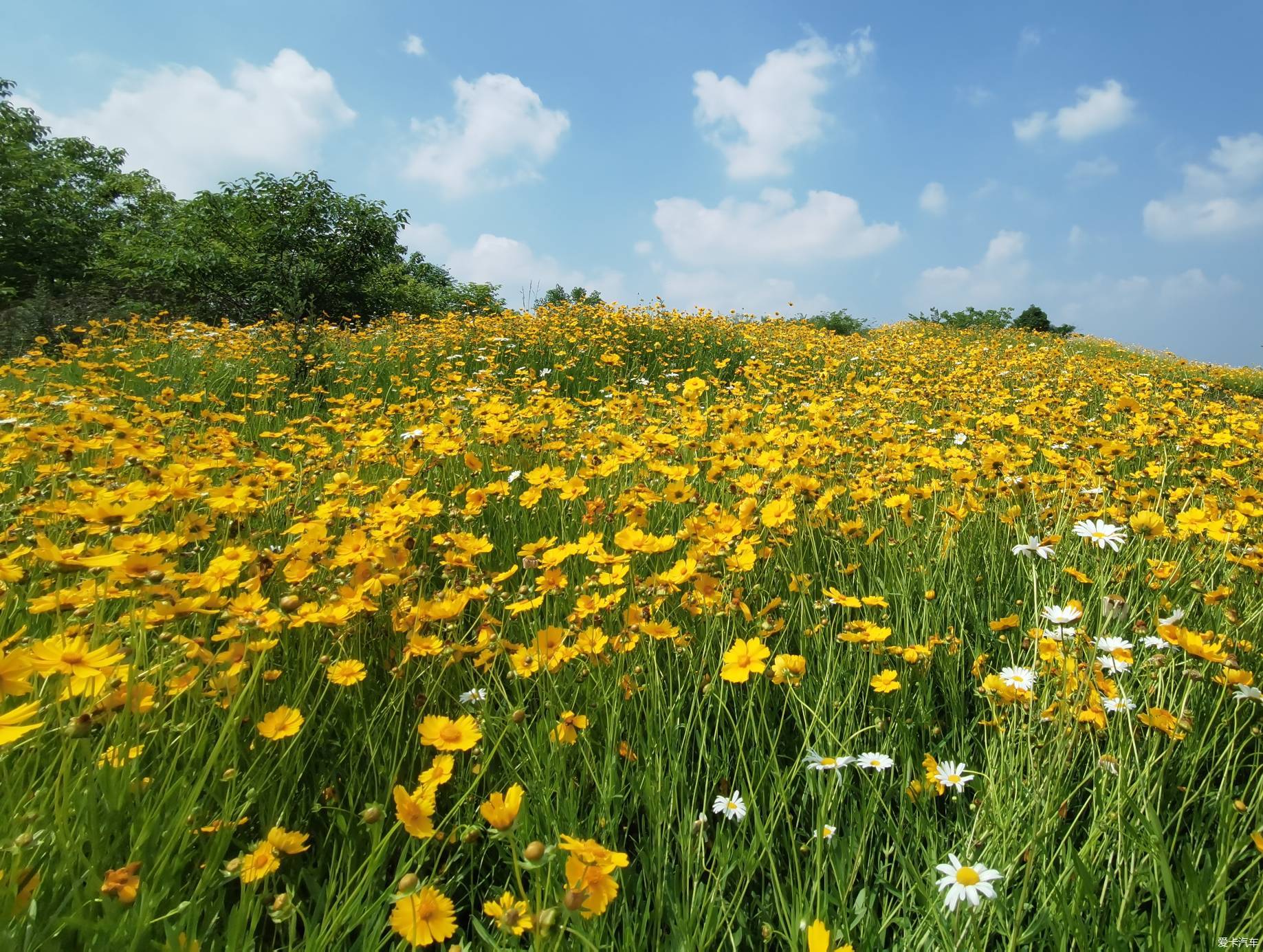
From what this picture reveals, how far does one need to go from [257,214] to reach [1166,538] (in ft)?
59.5

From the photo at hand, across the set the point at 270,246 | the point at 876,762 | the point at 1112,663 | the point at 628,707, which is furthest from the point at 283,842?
the point at 270,246

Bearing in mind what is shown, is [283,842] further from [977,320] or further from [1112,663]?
[977,320]

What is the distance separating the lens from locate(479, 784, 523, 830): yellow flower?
0.74 meters

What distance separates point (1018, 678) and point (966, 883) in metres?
0.48

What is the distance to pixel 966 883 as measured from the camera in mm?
869

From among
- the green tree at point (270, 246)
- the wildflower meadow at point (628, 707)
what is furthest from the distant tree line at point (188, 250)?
the wildflower meadow at point (628, 707)

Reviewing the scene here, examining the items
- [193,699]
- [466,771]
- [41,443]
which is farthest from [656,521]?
[41,443]

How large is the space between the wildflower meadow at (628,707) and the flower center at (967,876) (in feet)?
0.04

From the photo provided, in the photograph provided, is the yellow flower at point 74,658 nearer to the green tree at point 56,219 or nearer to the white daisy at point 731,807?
the white daisy at point 731,807

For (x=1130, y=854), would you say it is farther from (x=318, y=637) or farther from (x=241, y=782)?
(x=318, y=637)

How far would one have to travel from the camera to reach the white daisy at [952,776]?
1134 millimetres

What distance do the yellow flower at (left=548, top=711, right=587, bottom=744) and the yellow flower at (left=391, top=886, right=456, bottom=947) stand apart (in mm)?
331

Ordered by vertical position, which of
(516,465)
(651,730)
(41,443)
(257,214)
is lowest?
(651,730)

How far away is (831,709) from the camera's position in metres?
1.33
